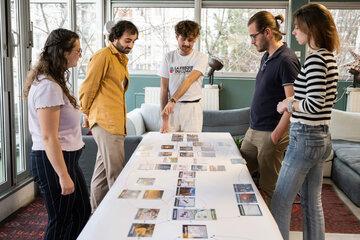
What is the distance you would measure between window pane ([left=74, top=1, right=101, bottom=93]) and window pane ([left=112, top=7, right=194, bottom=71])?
43 centimetres

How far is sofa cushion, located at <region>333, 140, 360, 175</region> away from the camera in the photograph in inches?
150

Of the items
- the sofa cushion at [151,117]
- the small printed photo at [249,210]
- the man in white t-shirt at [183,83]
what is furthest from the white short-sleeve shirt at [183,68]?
the sofa cushion at [151,117]

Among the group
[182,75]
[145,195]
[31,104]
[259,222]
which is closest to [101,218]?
[145,195]

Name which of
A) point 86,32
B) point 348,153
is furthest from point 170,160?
point 86,32

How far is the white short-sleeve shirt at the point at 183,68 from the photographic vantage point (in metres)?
2.83

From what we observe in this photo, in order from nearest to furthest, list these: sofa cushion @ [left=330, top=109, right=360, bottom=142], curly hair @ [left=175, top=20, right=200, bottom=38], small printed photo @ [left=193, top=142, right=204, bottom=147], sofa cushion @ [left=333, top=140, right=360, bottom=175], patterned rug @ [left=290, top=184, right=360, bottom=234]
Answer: small printed photo @ [left=193, top=142, right=204, bottom=147] < curly hair @ [left=175, top=20, right=200, bottom=38] < patterned rug @ [left=290, top=184, right=360, bottom=234] < sofa cushion @ [left=333, top=140, right=360, bottom=175] < sofa cushion @ [left=330, top=109, right=360, bottom=142]

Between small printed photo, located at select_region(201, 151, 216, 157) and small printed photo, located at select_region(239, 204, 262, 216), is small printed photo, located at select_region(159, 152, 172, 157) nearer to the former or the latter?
small printed photo, located at select_region(201, 151, 216, 157)

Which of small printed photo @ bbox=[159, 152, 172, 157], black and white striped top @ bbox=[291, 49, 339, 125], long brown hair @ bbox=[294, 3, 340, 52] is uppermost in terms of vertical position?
long brown hair @ bbox=[294, 3, 340, 52]

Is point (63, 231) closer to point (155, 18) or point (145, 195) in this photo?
point (145, 195)

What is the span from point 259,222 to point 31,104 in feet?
3.56

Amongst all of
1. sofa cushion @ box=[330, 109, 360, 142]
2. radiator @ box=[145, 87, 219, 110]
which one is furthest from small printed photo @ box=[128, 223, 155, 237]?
radiator @ box=[145, 87, 219, 110]

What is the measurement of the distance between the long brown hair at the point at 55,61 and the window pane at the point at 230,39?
438 centimetres

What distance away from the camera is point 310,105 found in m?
1.71

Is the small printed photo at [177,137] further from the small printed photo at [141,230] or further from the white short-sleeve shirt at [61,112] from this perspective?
the small printed photo at [141,230]
